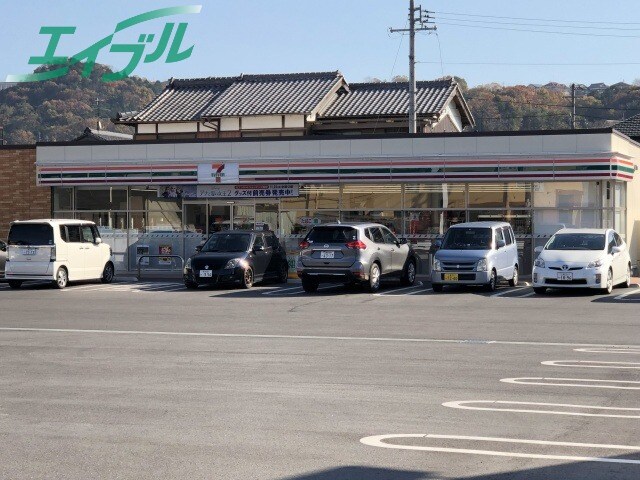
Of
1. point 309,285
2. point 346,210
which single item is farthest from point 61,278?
point 346,210

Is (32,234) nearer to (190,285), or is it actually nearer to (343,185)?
(190,285)

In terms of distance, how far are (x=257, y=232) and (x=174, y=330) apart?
11598 mm

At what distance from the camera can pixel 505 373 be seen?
1234cm

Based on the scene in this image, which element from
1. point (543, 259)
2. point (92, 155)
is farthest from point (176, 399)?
point (92, 155)

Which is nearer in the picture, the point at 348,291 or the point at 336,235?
the point at 336,235

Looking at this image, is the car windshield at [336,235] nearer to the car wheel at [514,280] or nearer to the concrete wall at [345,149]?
the car wheel at [514,280]

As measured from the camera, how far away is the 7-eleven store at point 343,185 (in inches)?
1220

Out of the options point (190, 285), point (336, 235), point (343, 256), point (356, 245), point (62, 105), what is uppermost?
point (62, 105)

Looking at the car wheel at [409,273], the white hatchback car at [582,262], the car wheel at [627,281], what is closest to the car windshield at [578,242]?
the white hatchback car at [582,262]

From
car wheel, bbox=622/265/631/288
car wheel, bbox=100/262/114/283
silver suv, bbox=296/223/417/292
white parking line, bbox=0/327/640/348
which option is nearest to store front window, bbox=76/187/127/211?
car wheel, bbox=100/262/114/283

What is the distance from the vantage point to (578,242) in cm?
2570

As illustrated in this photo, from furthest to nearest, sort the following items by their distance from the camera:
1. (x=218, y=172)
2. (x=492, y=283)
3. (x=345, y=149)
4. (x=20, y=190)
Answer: (x=20, y=190), (x=218, y=172), (x=345, y=149), (x=492, y=283)

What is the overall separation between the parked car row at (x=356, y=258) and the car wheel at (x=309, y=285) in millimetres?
25

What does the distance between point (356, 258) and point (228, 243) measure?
4401 mm
